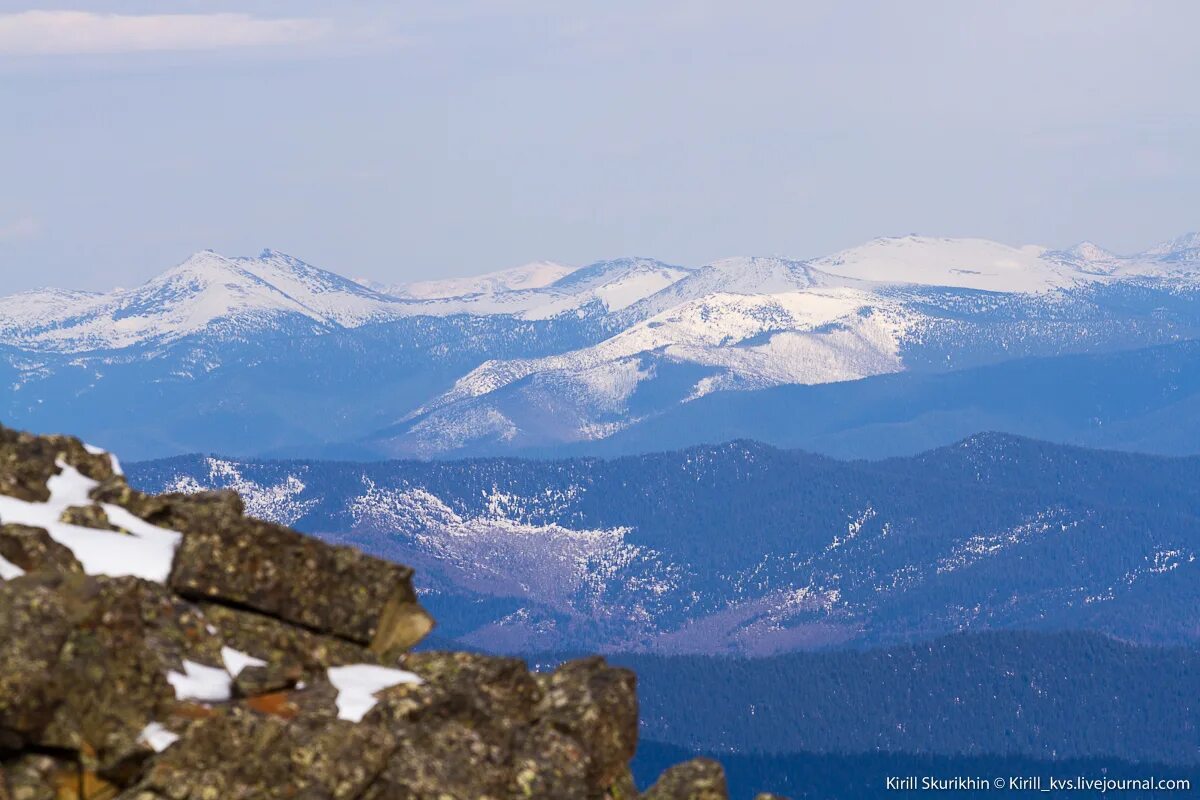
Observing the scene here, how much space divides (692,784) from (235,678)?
10.9 meters

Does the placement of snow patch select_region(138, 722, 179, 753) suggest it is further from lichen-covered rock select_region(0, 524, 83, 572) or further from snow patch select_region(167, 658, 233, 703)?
lichen-covered rock select_region(0, 524, 83, 572)

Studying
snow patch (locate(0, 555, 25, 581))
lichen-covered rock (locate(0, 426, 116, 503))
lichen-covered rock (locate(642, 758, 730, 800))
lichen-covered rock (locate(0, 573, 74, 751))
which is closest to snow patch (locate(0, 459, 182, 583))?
lichen-covered rock (locate(0, 426, 116, 503))

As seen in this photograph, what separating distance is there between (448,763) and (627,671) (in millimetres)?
8183

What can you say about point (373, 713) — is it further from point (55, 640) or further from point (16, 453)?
point (16, 453)

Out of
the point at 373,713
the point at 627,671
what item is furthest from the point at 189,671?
the point at 627,671

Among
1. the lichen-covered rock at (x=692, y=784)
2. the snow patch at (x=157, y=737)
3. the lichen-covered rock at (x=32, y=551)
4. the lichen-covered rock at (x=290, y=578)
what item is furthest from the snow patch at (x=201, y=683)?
the lichen-covered rock at (x=692, y=784)

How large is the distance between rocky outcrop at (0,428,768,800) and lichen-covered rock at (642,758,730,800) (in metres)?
0.06

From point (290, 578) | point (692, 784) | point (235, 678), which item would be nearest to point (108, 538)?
point (290, 578)

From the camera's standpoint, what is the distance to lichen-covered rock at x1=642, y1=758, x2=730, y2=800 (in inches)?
2055

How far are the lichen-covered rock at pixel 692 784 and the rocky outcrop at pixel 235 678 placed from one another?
6cm

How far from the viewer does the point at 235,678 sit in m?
49.5

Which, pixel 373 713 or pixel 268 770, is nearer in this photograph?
pixel 268 770

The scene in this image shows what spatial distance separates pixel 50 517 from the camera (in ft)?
178

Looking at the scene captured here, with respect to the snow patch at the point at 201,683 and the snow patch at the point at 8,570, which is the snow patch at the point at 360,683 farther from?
the snow patch at the point at 8,570
